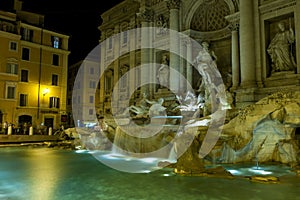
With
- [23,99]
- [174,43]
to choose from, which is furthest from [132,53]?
[23,99]

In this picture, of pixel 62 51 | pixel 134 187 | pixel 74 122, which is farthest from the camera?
pixel 74 122

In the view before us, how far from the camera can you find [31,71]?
28953 millimetres

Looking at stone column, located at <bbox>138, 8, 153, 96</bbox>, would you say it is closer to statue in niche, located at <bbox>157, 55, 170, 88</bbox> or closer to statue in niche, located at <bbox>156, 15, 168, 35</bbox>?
statue in niche, located at <bbox>156, 15, 168, 35</bbox>

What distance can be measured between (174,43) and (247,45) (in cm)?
568

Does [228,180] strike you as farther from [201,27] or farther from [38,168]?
[201,27]

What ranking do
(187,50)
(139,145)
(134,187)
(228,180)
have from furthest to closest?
1. (187,50)
2. (139,145)
3. (228,180)
4. (134,187)

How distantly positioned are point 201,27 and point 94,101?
80.4ft

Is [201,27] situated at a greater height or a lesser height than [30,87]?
greater

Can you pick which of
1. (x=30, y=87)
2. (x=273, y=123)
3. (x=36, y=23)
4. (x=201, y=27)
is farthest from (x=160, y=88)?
(x=36, y=23)

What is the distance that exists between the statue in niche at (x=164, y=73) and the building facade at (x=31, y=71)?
15.0m

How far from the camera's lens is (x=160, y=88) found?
1927cm

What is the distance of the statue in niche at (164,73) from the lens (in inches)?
739

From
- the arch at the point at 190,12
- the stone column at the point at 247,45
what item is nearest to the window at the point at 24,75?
the arch at the point at 190,12

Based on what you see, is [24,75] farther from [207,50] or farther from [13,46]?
[207,50]
